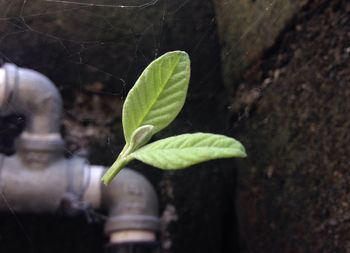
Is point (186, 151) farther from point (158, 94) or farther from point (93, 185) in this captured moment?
point (93, 185)

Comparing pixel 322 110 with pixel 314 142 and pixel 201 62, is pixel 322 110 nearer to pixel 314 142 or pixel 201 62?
pixel 314 142

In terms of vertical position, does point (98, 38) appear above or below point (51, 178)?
above

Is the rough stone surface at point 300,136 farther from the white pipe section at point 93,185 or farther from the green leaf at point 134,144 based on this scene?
the green leaf at point 134,144

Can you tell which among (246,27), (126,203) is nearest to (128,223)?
(126,203)

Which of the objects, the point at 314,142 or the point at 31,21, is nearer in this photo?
the point at 31,21

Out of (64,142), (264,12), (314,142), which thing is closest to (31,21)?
(64,142)

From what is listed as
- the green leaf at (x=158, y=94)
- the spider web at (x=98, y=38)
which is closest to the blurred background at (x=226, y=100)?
the spider web at (x=98, y=38)

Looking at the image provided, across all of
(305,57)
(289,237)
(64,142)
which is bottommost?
(289,237)

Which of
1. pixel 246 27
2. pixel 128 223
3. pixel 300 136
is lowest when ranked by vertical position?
pixel 128 223
